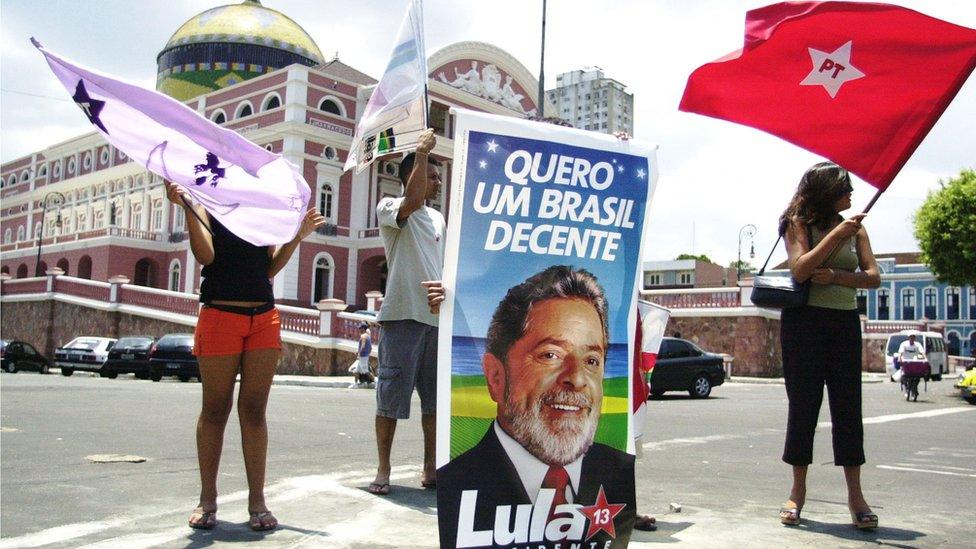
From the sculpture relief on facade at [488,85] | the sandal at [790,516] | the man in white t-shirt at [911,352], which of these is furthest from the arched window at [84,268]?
the sandal at [790,516]

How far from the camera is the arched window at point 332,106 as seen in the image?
137 ft

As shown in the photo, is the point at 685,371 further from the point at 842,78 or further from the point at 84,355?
the point at 84,355

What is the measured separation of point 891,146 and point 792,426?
153cm

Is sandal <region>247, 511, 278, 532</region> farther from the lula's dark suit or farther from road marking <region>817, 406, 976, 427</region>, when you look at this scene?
road marking <region>817, 406, 976, 427</region>

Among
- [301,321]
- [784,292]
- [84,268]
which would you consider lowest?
[784,292]

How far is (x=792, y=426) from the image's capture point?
4.53 meters

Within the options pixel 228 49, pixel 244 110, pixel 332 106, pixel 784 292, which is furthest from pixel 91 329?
pixel 784 292

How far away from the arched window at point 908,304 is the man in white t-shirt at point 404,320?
74.8 meters

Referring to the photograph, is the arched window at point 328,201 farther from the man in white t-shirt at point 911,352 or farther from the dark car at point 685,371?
the man in white t-shirt at point 911,352

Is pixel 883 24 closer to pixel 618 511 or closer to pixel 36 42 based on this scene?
pixel 618 511

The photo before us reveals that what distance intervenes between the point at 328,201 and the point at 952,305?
53690 millimetres

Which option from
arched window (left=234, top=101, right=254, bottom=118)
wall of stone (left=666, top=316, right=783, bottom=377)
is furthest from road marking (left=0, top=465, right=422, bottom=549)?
arched window (left=234, top=101, right=254, bottom=118)

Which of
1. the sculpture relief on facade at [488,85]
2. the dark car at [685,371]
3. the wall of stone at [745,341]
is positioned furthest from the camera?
the sculpture relief on facade at [488,85]

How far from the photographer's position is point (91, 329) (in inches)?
1412
